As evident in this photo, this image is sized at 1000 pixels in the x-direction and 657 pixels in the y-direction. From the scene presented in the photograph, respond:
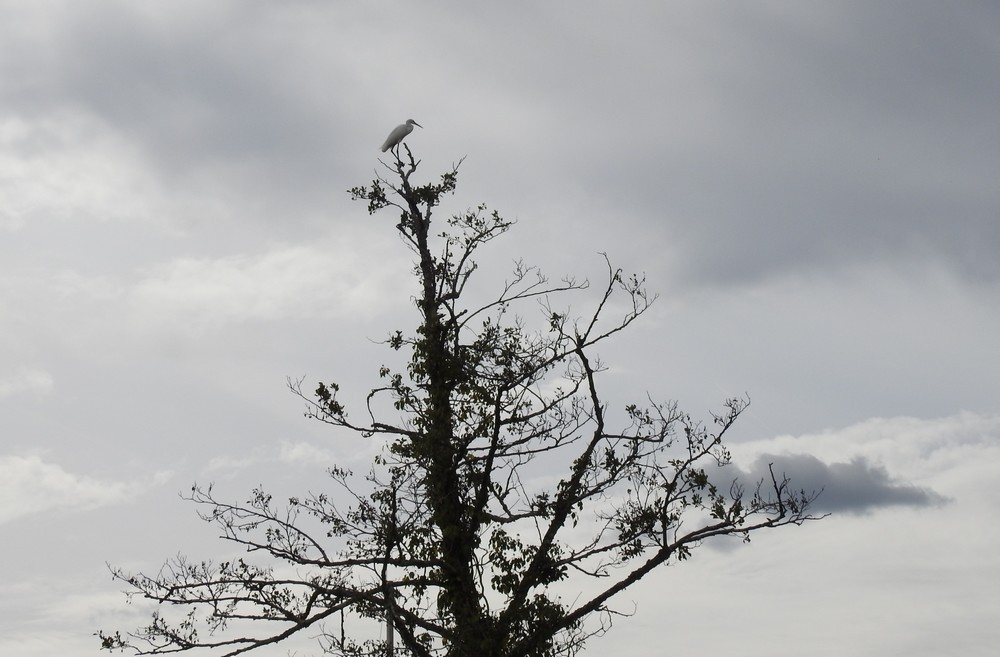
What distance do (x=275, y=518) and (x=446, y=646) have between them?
3.50 m

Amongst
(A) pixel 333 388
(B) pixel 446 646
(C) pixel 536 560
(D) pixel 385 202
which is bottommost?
(B) pixel 446 646

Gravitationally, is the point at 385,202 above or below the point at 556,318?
above

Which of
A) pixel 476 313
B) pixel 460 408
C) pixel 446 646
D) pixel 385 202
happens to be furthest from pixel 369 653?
pixel 385 202

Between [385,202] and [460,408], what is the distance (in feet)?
14.4

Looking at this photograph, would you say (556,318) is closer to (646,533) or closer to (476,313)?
(476,313)

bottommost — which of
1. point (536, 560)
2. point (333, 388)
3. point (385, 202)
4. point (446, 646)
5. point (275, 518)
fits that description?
point (446, 646)

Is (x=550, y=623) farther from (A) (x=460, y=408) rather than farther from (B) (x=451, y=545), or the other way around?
(A) (x=460, y=408)

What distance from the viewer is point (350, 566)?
699 inches

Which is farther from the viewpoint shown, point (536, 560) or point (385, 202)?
point (385, 202)

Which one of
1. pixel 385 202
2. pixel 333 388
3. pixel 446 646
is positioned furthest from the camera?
pixel 385 202

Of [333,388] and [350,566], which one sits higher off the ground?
[333,388]

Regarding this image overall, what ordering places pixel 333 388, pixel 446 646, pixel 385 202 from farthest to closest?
pixel 385 202
pixel 333 388
pixel 446 646

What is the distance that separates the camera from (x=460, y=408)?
18.2 metres

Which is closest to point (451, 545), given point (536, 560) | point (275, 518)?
point (536, 560)
